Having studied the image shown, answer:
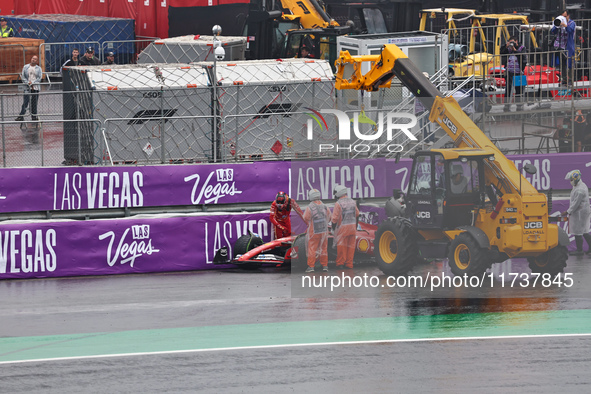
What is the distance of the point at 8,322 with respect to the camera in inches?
566

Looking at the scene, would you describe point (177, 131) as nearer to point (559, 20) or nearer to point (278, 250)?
point (278, 250)

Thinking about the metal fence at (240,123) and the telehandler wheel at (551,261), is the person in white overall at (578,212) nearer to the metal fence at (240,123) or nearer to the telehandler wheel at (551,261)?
the telehandler wheel at (551,261)

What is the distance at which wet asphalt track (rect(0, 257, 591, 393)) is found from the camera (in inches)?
433

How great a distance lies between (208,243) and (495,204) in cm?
624

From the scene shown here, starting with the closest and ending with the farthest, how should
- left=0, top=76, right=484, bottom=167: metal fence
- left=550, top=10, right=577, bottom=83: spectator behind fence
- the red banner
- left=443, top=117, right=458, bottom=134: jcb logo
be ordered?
left=443, top=117, right=458, bottom=134: jcb logo
left=0, top=76, right=484, bottom=167: metal fence
left=550, top=10, right=577, bottom=83: spectator behind fence
the red banner

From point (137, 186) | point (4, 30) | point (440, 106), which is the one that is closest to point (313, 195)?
point (440, 106)

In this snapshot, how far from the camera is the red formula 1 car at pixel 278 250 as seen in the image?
17.3m

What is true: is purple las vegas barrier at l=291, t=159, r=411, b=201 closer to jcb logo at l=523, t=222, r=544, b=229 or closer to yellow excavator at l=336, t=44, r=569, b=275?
yellow excavator at l=336, t=44, r=569, b=275

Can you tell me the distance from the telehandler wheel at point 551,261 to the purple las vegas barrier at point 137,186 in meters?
6.30

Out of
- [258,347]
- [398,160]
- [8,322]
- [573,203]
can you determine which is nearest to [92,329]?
[8,322]

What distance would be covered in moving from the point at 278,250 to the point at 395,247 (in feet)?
9.44

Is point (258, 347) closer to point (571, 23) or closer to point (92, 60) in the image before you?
point (571, 23)

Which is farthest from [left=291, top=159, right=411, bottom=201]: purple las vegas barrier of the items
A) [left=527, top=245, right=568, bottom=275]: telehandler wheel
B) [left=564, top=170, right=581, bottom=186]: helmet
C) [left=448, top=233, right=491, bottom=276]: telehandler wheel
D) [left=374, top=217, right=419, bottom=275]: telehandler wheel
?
[left=564, top=170, right=581, bottom=186]: helmet

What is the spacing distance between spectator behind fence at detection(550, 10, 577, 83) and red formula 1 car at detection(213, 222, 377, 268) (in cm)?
677
